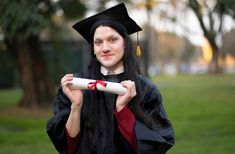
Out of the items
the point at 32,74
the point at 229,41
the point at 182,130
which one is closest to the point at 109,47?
the point at 182,130

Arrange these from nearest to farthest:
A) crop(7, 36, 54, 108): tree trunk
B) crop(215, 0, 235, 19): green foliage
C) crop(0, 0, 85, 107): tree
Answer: crop(215, 0, 235, 19): green foliage, crop(0, 0, 85, 107): tree, crop(7, 36, 54, 108): tree trunk

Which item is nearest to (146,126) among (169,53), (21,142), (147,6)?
(21,142)

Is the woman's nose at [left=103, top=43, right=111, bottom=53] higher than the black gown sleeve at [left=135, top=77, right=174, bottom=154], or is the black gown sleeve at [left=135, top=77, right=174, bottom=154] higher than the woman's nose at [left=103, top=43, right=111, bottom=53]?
the woman's nose at [left=103, top=43, right=111, bottom=53]

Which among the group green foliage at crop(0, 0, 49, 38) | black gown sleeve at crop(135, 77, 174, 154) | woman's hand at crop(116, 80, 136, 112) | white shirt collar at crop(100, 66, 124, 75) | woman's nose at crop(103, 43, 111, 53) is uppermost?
green foliage at crop(0, 0, 49, 38)

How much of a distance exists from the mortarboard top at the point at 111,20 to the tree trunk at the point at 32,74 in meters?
11.7

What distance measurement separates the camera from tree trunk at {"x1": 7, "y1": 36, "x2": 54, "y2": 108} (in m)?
14.5

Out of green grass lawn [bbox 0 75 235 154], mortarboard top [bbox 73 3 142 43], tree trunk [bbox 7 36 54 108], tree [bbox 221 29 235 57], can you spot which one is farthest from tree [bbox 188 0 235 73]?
tree [bbox 221 29 235 57]

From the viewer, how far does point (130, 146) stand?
264 cm

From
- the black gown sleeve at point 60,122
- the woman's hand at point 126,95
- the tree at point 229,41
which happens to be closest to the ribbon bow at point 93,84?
the woman's hand at point 126,95

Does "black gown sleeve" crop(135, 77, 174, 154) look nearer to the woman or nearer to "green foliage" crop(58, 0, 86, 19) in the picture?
the woman

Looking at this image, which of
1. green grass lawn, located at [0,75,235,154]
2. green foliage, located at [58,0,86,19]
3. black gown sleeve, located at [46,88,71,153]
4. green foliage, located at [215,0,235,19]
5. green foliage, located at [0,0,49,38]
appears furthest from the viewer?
green foliage, located at [58,0,86,19]

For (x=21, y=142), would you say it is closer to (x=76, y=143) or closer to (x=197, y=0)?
(x=197, y=0)

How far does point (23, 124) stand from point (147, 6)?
17.5ft

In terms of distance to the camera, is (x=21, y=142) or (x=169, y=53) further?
(x=169, y=53)
